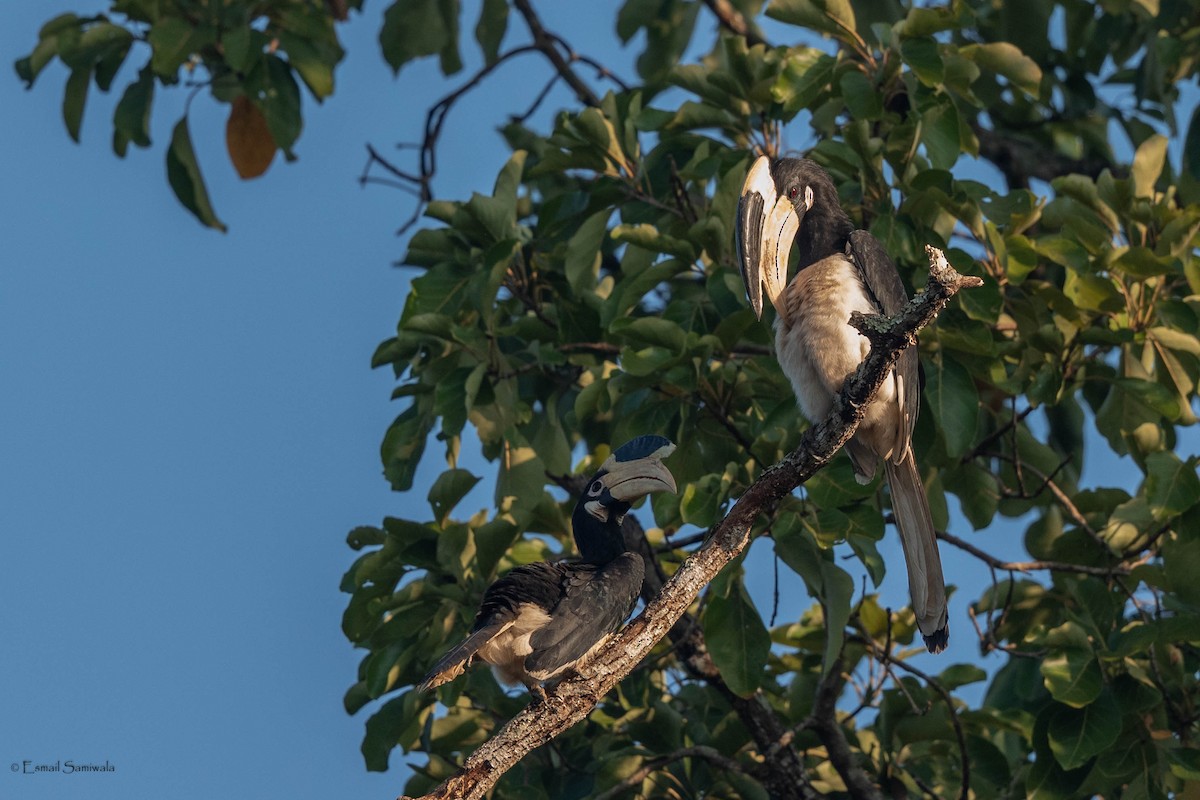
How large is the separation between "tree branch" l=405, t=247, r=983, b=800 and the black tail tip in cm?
90

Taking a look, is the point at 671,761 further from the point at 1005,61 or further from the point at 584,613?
the point at 1005,61

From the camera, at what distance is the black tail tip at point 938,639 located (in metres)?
4.58

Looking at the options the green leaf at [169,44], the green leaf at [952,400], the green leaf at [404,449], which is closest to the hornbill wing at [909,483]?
the green leaf at [952,400]

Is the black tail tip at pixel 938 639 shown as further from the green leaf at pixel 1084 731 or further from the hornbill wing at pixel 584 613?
the hornbill wing at pixel 584 613

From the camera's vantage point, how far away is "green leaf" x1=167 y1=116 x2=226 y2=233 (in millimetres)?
7035

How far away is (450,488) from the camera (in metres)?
5.09

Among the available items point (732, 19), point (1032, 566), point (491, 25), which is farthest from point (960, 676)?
point (491, 25)

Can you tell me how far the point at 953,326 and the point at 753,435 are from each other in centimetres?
79

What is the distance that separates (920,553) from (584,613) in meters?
1.15

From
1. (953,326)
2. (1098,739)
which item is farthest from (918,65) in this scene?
(1098,739)

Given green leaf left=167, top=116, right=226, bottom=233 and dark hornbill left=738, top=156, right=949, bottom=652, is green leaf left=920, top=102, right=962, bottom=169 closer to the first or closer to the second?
dark hornbill left=738, top=156, right=949, bottom=652

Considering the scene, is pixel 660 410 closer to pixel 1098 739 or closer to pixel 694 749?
pixel 694 749

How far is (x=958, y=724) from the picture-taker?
17.0 feet

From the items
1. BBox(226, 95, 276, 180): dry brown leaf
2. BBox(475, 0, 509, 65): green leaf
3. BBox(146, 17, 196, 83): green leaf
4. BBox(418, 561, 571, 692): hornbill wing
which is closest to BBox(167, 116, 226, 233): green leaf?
BBox(226, 95, 276, 180): dry brown leaf
